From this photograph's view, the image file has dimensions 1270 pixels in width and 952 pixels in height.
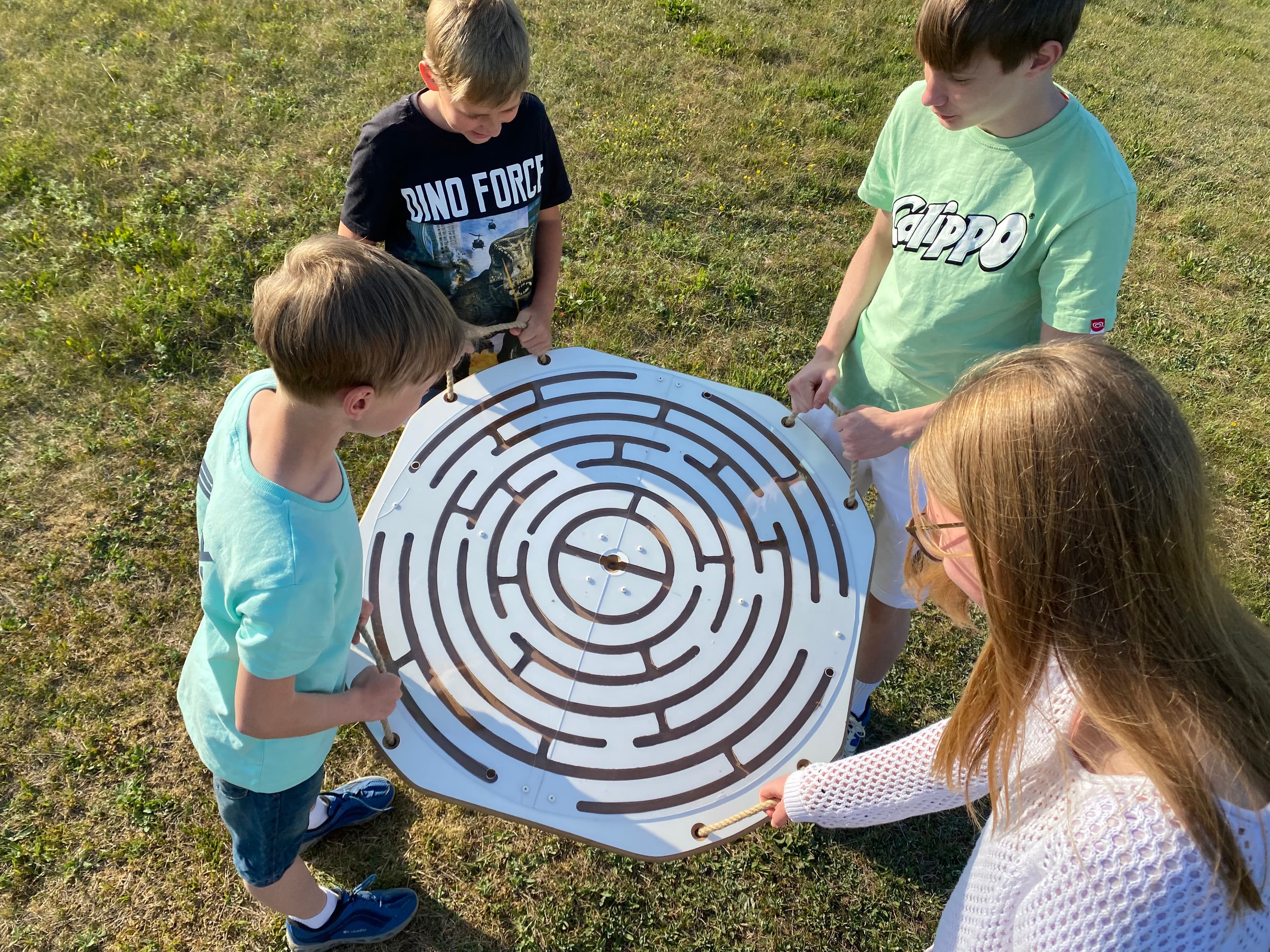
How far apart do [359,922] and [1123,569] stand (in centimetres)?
258

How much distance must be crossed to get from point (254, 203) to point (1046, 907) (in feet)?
18.3

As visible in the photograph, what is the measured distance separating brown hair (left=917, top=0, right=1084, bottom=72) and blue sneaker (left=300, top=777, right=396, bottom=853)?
9.95 ft

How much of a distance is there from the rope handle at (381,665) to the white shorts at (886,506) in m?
1.55

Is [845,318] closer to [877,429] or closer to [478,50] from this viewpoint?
[877,429]

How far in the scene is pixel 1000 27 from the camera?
1862mm

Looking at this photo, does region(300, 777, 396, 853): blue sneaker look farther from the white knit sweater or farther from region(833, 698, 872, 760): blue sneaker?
the white knit sweater

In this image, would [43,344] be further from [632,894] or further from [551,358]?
[632,894]

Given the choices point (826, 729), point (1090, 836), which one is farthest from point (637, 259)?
point (1090, 836)

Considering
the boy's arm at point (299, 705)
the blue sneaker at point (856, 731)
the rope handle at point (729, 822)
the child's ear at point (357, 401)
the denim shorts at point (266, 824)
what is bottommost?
the blue sneaker at point (856, 731)

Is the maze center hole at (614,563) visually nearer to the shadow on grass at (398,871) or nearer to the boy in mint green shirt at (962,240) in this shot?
the boy in mint green shirt at (962,240)

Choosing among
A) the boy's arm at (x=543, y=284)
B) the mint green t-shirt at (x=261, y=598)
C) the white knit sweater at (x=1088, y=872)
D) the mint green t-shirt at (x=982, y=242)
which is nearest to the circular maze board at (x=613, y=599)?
the boy's arm at (x=543, y=284)

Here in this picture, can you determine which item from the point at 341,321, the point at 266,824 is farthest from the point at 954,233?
the point at 266,824

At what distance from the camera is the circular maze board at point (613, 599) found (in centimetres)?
207

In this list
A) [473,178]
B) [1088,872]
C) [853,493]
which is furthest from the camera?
[473,178]
